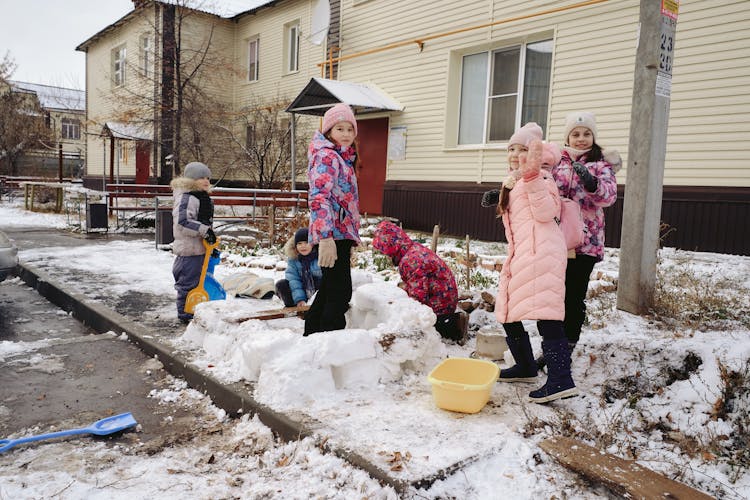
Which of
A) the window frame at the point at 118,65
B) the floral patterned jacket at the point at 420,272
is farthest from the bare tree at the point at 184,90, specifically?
the floral patterned jacket at the point at 420,272

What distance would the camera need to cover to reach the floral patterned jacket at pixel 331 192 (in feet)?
11.6

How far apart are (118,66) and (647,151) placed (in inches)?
1049

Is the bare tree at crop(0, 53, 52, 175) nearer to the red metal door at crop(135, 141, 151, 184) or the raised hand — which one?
the red metal door at crop(135, 141, 151, 184)

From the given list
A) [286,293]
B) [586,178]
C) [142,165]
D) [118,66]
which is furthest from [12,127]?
[586,178]

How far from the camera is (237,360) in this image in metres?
3.79

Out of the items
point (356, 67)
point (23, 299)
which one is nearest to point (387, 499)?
point (23, 299)

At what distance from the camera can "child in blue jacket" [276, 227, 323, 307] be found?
198 inches

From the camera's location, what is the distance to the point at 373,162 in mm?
14242

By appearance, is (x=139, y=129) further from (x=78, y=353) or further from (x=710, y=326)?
(x=710, y=326)

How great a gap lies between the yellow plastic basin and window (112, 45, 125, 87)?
25770 millimetres

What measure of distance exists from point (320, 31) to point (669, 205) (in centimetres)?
1003

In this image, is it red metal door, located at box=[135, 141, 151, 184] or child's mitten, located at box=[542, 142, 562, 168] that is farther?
red metal door, located at box=[135, 141, 151, 184]

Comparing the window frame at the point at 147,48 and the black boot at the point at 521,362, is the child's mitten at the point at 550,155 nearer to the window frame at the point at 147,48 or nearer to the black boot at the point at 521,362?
the black boot at the point at 521,362

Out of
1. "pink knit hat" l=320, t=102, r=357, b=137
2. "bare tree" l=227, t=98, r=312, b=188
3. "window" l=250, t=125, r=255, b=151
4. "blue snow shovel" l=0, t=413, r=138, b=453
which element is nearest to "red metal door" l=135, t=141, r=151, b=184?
"window" l=250, t=125, r=255, b=151
